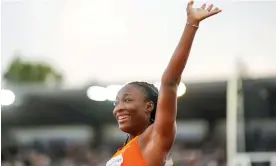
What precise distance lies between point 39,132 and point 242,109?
5.54 feet

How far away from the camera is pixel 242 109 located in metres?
5.43

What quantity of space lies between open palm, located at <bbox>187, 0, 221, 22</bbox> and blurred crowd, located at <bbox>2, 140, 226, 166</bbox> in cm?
384

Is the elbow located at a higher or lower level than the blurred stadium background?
lower

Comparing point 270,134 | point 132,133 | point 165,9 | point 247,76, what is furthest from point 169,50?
point 132,133

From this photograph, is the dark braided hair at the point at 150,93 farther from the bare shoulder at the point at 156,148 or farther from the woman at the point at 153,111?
the bare shoulder at the point at 156,148

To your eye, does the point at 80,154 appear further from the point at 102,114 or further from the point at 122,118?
the point at 122,118

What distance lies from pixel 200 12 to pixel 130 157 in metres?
0.38

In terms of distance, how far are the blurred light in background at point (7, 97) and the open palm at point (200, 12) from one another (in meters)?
3.71

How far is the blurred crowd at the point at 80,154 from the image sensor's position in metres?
5.38

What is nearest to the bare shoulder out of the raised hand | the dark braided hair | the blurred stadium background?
the dark braided hair

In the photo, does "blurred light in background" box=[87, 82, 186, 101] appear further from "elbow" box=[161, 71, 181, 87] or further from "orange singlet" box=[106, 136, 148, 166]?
"elbow" box=[161, 71, 181, 87]

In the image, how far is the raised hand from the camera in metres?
1.53

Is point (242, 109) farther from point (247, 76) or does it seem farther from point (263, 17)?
point (263, 17)

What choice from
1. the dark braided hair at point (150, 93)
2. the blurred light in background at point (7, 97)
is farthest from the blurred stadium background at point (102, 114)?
the dark braided hair at point (150, 93)
